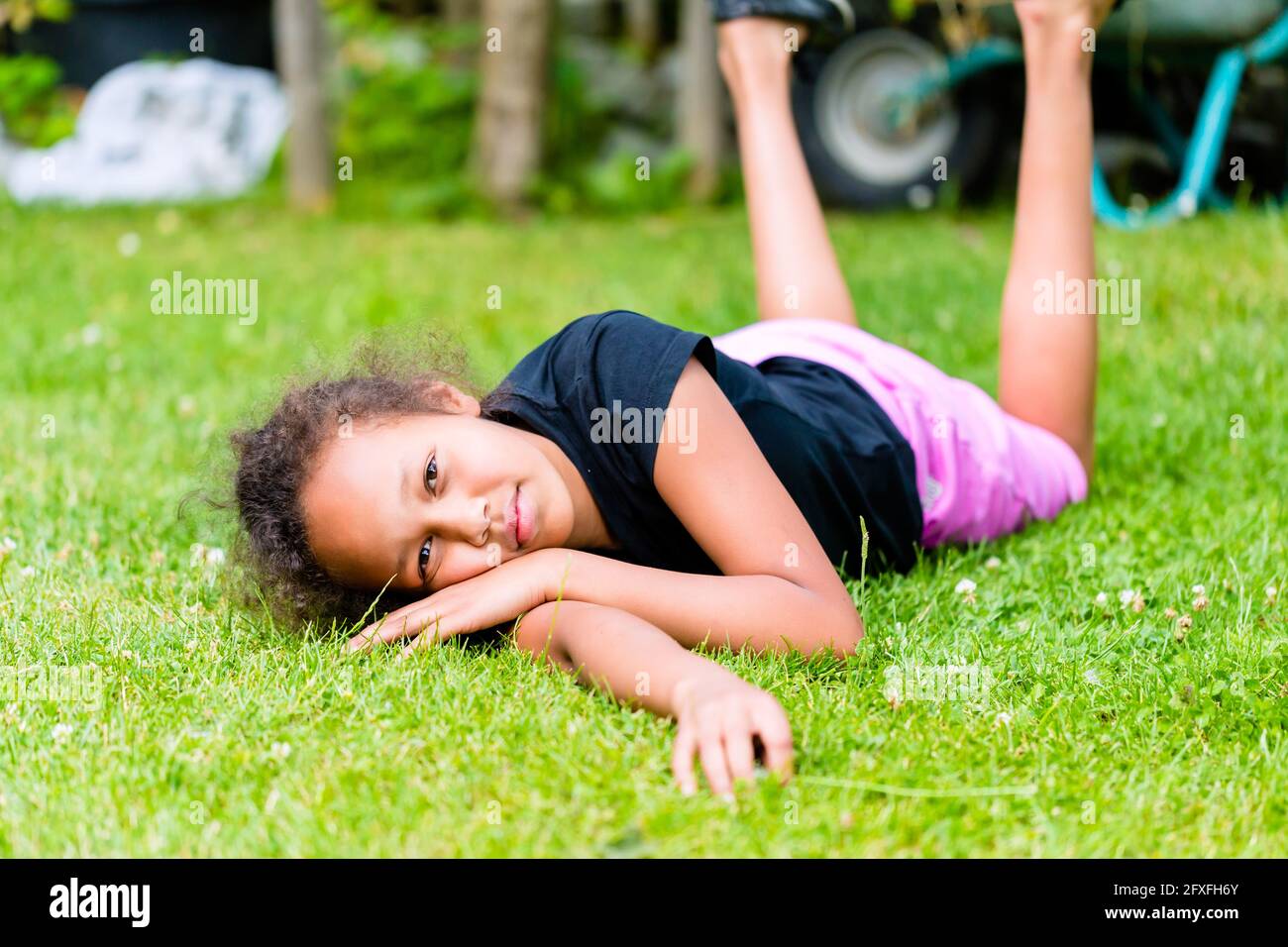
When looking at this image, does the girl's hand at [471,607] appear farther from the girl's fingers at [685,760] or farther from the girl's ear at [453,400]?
the girl's fingers at [685,760]

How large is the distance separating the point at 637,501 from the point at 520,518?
0.24m

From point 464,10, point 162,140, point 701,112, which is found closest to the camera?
point 701,112

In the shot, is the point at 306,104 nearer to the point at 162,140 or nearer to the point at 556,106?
the point at 556,106

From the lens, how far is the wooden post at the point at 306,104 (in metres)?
7.67

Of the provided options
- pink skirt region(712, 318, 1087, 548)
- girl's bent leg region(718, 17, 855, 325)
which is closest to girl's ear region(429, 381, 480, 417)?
pink skirt region(712, 318, 1087, 548)

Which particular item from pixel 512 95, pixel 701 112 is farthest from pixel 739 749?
pixel 701 112

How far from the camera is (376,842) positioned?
168 cm

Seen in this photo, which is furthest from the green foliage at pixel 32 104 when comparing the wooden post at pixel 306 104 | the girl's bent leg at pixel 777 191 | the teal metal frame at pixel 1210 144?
the girl's bent leg at pixel 777 191

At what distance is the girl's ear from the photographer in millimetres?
2543

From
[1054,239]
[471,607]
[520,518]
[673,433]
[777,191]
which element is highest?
[777,191]

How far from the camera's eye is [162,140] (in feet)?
30.4

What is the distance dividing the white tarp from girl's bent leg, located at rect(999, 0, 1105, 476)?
6.54 metres
